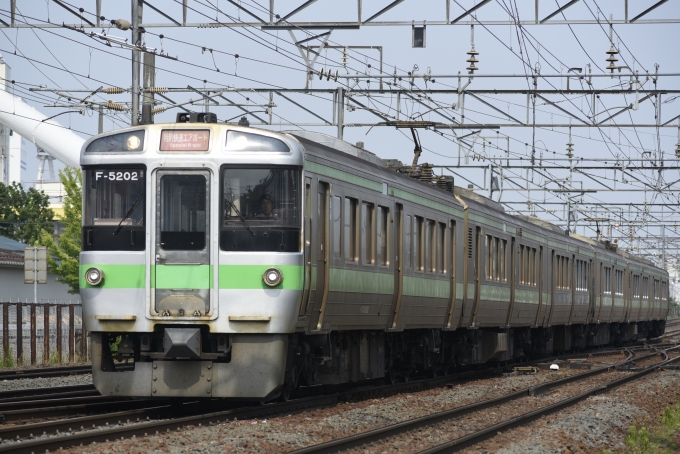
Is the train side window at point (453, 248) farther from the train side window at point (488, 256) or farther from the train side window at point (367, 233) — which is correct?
the train side window at point (367, 233)

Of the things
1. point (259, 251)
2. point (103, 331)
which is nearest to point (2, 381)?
point (103, 331)

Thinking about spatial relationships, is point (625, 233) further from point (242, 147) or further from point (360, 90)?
point (242, 147)

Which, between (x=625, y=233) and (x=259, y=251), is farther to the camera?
(x=625, y=233)

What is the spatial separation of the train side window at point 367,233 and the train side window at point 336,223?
32.5 inches

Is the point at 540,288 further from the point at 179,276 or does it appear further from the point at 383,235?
the point at 179,276

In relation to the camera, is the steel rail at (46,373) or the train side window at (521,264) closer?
the steel rail at (46,373)

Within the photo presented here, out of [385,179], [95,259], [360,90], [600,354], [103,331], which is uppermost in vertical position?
[360,90]

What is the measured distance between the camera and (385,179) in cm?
1448

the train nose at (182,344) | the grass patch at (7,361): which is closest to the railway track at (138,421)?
the train nose at (182,344)

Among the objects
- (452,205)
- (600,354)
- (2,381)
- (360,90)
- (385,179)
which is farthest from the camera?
(600,354)

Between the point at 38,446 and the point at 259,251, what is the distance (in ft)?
11.5

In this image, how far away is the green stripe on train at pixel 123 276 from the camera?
37.2ft

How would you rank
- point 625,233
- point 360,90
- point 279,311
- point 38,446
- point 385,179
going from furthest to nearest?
point 625,233
point 360,90
point 385,179
point 279,311
point 38,446

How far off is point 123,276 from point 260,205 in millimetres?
1613
